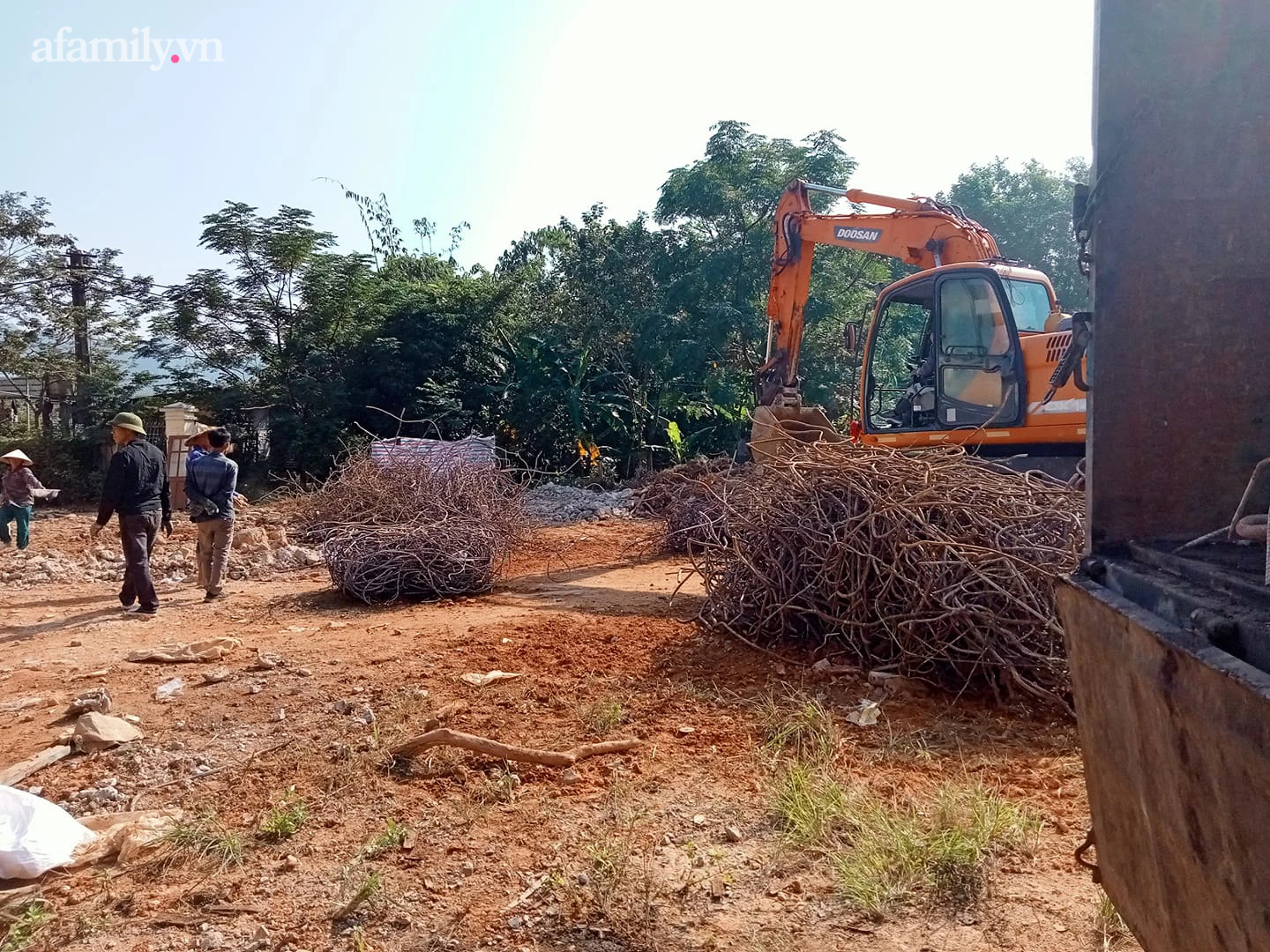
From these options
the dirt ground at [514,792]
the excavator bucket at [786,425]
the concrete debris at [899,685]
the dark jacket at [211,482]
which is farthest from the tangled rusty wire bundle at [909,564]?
the dark jacket at [211,482]

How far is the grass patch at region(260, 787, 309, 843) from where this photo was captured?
3.61 metres

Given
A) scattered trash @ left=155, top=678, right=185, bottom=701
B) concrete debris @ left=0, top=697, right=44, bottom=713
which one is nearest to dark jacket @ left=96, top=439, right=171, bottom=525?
concrete debris @ left=0, top=697, right=44, bottom=713

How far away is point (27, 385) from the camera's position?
20219 millimetres

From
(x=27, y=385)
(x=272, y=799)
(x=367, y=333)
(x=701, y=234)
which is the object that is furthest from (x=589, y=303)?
(x=272, y=799)

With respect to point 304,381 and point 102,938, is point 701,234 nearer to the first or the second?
point 304,381

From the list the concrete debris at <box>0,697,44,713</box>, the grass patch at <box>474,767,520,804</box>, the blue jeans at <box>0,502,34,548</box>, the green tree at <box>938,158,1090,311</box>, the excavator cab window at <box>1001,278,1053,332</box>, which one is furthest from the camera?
the green tree at <box>938,158,1090,311</box>

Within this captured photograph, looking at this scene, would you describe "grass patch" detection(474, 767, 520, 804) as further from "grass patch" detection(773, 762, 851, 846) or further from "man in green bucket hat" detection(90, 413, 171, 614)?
"man in green bucket hat" detection(90, 413, 171, 614)

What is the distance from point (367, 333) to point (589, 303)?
15.8ft

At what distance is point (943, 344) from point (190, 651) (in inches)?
265

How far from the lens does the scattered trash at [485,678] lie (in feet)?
17.7

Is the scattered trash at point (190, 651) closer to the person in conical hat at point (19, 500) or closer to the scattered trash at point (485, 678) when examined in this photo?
the scattered trash at point (485, 678)

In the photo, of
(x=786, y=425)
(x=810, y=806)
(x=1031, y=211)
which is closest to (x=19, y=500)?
(x=786, y=425)

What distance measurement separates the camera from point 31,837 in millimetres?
Answer: 3355

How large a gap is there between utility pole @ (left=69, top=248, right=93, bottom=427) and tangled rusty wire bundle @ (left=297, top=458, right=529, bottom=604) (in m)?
12.6
